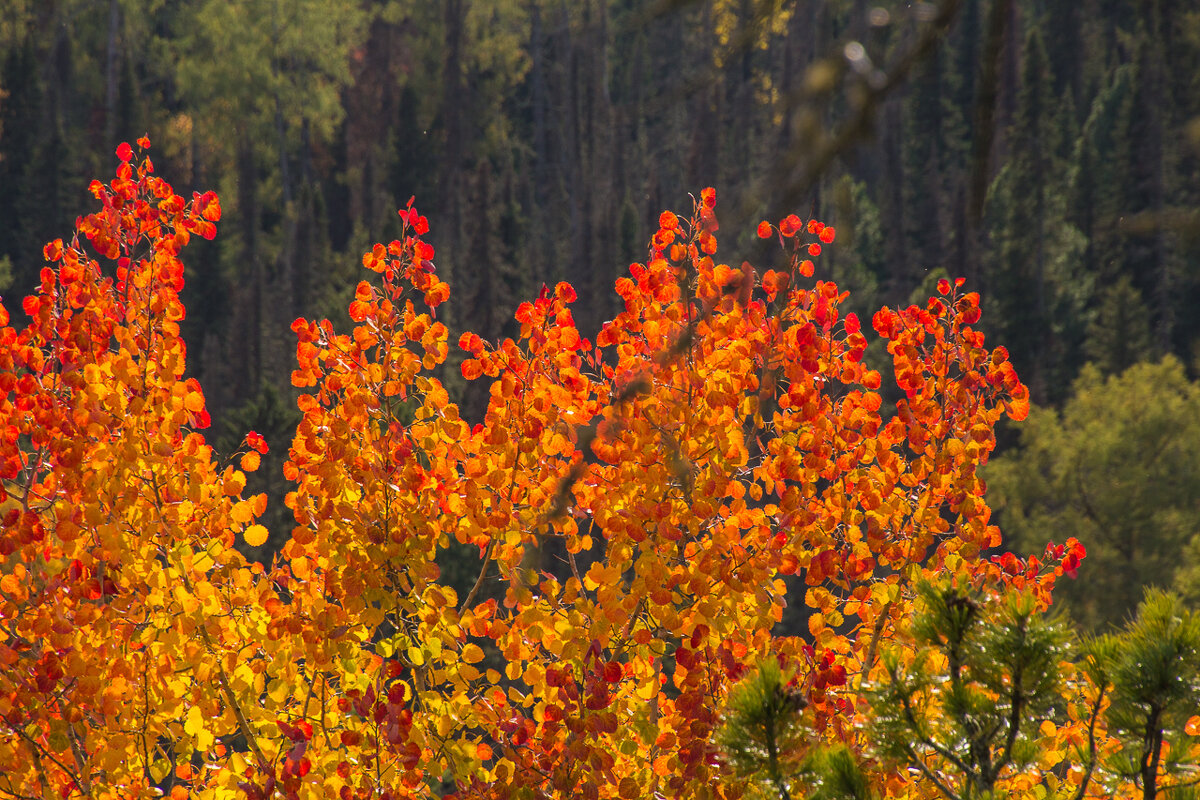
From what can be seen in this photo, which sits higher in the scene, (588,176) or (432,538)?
(588,176)

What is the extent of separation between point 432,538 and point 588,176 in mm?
51155

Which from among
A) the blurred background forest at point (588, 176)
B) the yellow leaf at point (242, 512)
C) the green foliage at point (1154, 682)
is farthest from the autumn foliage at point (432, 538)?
the blurred background forest at point (588, 176)

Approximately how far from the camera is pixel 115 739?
4777 millimetres

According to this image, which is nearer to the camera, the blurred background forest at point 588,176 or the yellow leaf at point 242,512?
the yellow leaf at point 242,512

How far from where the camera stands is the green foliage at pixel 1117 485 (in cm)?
2620

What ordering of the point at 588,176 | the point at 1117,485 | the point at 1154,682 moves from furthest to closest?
the point at 588,176, the point at 1117,485, the point at 1154,682

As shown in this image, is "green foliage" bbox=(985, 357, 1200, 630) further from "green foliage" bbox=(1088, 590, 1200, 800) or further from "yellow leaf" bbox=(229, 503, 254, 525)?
"green foliage" bbox=(1088, 590, 1200, 800)

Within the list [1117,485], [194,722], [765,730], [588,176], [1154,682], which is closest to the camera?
[1154,682]

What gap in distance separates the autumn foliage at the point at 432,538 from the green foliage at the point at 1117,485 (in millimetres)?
22147

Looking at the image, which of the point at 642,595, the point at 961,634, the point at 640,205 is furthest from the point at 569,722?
the point at 640,205

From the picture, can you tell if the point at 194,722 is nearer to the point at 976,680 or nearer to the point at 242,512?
the point at 242,512

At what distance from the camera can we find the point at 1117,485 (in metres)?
27.4

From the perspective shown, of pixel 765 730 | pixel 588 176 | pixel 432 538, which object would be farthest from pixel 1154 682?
pixel 588 176

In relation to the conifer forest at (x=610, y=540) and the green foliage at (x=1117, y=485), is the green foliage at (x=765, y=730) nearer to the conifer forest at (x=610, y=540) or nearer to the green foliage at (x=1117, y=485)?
the conifer forest at (x=610, y=540)
